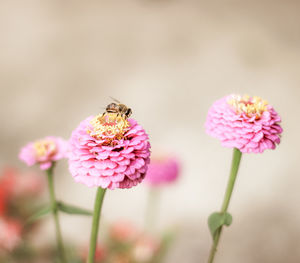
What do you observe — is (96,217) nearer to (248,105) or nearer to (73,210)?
(73,210)

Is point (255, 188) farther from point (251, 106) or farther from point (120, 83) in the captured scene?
point (251, 106)

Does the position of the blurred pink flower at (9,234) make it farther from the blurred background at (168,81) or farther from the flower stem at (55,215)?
the blurred background at (168,81)

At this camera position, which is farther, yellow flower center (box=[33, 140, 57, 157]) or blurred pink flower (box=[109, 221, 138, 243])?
blurred pink flower (box=[109, 221, 138, 243])

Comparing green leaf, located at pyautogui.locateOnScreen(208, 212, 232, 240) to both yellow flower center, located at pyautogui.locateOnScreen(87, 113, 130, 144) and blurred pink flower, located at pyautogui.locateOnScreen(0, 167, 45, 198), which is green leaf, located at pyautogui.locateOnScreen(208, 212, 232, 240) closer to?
yellow flower center, located at pyautogui.locateOnScreen(87, 113, 130, 144)

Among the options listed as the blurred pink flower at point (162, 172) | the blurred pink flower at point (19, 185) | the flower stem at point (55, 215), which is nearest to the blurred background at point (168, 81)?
the blurred pink flower at point (162, 172)

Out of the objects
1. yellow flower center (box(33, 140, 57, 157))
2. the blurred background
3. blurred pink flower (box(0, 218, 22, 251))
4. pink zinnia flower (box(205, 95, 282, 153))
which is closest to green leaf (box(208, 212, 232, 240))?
pink zinnia flower (box(205, 95, 282, 153))

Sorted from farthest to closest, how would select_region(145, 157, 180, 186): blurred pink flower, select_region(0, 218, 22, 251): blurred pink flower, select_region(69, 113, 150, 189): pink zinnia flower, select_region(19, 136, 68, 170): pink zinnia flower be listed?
select_region(145, 157, 180, 186): blurred pink flower, select_region(0, 218, 22, 251): blurred pink flower, select_region(19, 136, 68, 170): pink zinnia flower, select_region(69, 113, 150, 189): pink zinnia flower

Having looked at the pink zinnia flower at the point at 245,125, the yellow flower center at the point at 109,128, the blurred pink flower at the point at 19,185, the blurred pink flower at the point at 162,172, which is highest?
the pink zinnia flower at the point at 245,125

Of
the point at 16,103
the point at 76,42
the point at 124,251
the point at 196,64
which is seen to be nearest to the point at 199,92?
the point at 196,64
